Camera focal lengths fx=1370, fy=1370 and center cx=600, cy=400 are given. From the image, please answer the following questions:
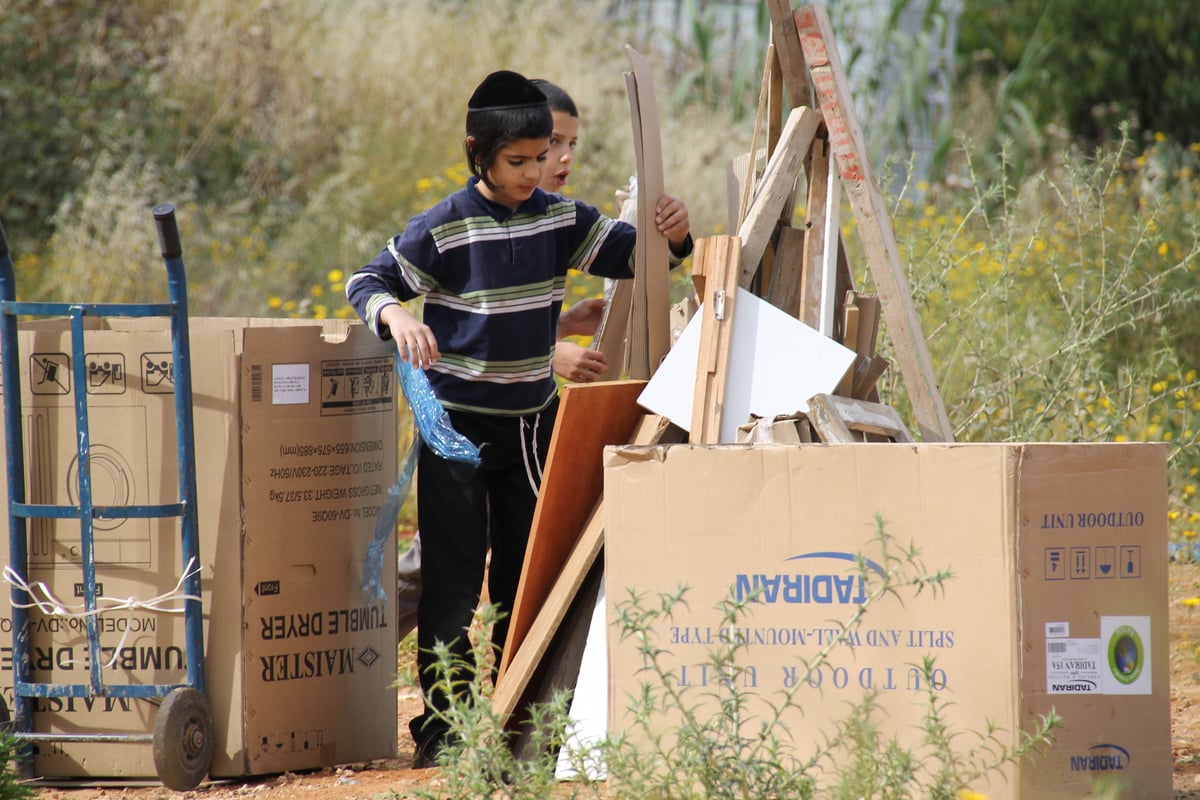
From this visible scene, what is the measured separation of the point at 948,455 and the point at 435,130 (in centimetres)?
709

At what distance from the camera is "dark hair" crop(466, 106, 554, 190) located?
9.80 feet

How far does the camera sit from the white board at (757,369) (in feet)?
9.55

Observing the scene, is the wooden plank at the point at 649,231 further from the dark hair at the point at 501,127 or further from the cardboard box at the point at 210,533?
the cardboard box at the point at 210,533

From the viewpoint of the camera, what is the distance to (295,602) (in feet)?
10.4

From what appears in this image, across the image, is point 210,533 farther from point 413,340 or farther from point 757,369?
point 757,369

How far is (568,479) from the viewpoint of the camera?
116 inches

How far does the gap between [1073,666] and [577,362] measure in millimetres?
1336

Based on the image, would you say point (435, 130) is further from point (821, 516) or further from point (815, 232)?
point (821, 516)

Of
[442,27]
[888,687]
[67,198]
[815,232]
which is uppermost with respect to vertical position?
[442,27]

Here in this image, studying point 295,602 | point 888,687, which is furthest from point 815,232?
point 295,602

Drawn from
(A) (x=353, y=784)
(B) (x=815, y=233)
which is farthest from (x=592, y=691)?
(B) (x=815, y=233)

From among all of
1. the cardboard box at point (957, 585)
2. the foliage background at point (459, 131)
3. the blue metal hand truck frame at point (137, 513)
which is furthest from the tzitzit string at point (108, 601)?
the foliage background at point (459, 131)

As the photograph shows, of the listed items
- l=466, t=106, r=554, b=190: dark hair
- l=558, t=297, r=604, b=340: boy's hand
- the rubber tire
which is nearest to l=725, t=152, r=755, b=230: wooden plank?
l=558, t=297, r=604, b=340: boy's hand

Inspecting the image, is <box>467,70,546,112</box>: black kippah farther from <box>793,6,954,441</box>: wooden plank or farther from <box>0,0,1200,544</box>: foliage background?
<box>0,0,1200,544</box>: foliage background
